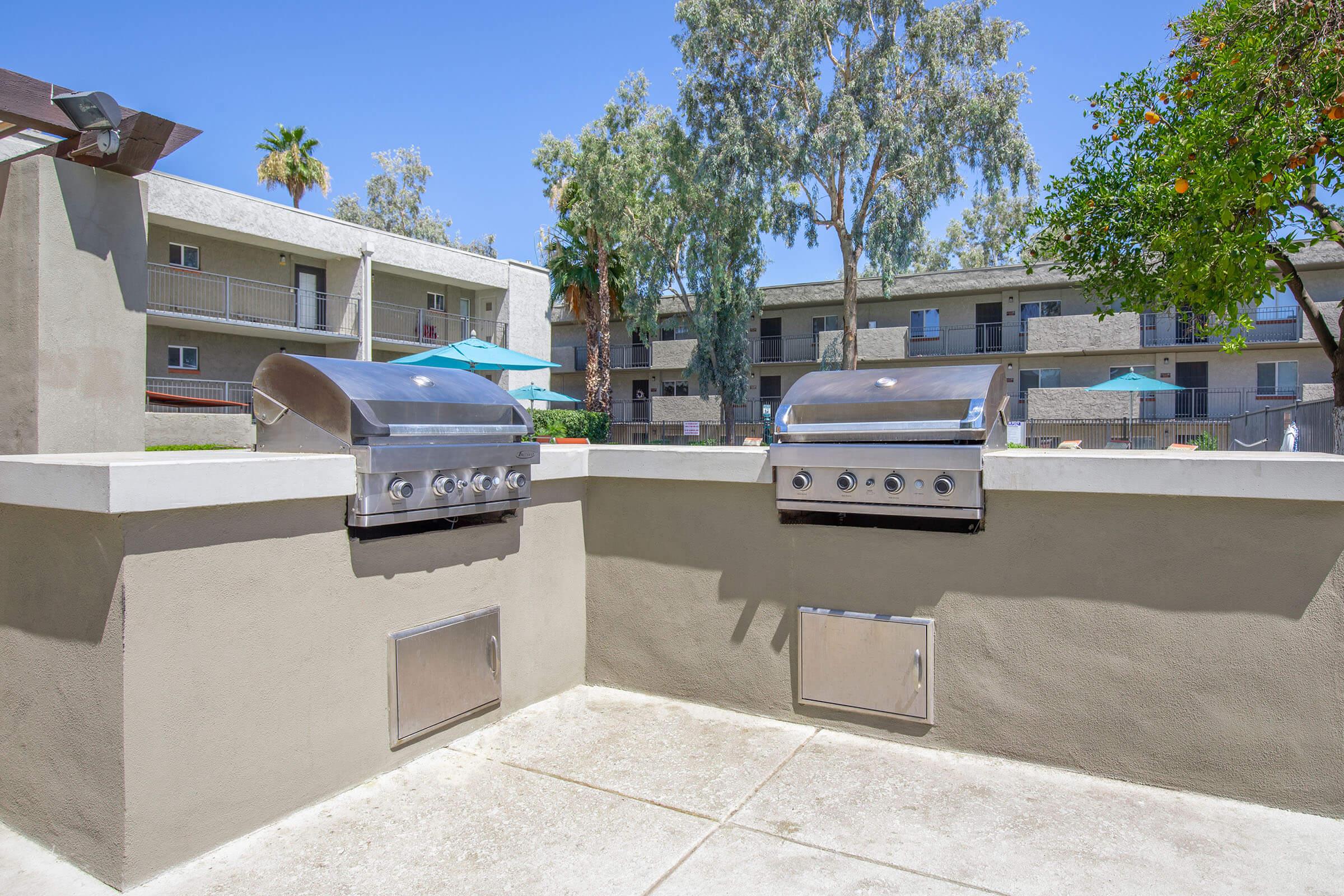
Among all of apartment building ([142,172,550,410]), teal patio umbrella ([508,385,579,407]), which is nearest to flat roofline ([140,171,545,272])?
apartment building ([142,172,550,410])

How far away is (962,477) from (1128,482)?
60cm

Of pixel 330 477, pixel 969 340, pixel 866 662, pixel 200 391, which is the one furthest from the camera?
pixel 969 340

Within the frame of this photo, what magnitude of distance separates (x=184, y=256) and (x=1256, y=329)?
97.3ft

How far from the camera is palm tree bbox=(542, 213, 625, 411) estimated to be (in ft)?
88.7

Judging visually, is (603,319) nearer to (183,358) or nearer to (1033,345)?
(183,358)

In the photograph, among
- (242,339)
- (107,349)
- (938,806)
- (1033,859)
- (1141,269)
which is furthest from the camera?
(242,339)

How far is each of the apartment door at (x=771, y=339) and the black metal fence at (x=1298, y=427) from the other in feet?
50.3

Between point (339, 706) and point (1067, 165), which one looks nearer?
point (339, 706)

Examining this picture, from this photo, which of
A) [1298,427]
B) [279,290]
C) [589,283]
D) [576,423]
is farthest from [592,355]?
[1298,427]

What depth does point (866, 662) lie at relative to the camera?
12.1ft

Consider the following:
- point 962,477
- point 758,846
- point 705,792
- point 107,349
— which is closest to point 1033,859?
point 758,846

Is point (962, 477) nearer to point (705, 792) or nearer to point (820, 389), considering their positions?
point (820, 389)

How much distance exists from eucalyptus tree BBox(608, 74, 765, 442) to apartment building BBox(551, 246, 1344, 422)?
239 cm

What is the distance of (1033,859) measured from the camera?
8.63 ft
